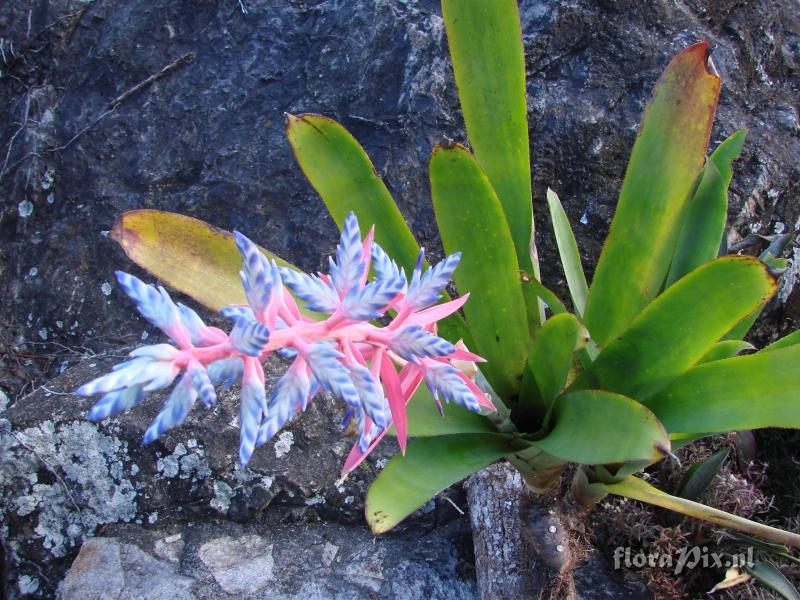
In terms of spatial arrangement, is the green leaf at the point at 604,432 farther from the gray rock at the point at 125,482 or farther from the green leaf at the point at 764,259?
the gray rock at the point at 125,482

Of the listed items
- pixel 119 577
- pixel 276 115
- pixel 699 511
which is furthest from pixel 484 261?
pixel 119 577

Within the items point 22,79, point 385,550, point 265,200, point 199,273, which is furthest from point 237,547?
point 22,79

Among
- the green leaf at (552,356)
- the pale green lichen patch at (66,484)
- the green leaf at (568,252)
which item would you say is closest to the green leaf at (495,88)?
the green leaf at (568,252)

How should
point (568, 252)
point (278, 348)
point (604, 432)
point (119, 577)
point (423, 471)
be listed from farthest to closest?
point (119, 577) < point (568, 252) < point (423, 471) < point (604, 432) < point (278, 348)

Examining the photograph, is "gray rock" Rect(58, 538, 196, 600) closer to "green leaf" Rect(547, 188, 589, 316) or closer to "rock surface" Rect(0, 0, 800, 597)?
"rock surface" Rect(0, 0, 800, 597)

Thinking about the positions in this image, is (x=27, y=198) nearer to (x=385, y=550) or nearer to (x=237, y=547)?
(x=237, y=547)

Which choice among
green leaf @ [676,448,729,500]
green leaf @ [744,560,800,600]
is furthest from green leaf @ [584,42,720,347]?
green leaf @ [744,560,800,600]

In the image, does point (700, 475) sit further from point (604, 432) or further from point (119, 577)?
point (119, 577)

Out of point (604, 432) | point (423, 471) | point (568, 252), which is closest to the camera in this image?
point (604, 432)
